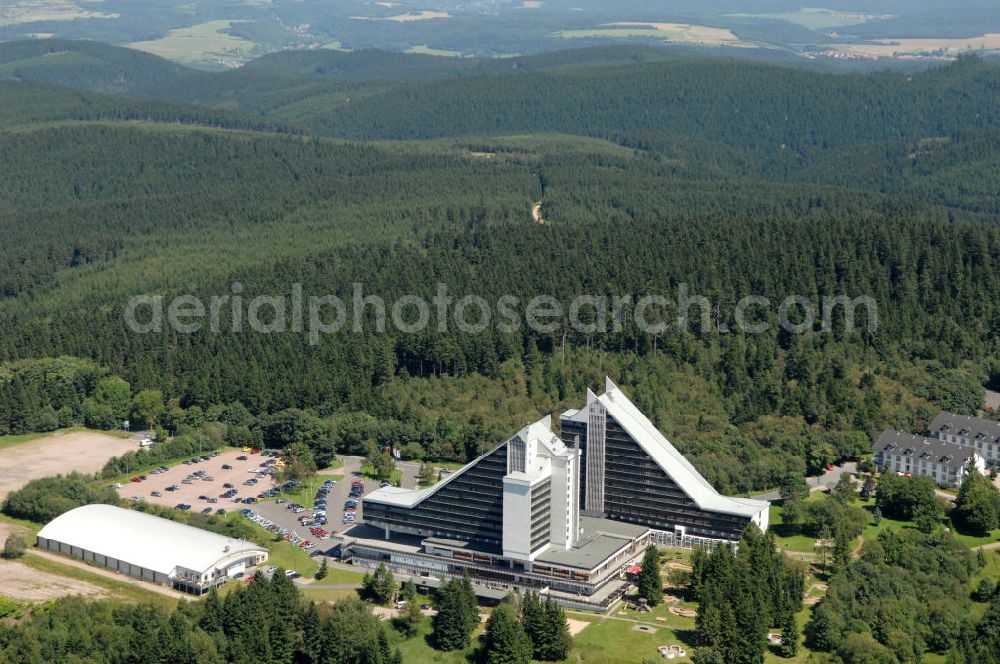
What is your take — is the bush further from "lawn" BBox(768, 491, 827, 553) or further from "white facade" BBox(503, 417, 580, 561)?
"white facade" BBox(503, 417, 580, 561)

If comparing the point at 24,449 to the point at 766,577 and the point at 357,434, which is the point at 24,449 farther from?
the point at 766,577

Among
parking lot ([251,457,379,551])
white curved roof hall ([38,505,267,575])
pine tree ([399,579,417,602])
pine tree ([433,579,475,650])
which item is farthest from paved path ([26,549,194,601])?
pine tree ([433,579,475,650])

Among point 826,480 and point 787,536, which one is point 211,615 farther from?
point 826,480

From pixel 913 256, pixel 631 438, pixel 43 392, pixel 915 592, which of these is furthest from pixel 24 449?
pixel 913 256

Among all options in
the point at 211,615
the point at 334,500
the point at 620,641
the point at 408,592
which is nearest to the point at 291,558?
the point at 408,592

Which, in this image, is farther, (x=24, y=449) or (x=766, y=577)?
(x=24, y=449)

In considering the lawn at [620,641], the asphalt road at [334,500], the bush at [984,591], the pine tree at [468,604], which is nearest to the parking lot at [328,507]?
the asphalt road at [334,500]

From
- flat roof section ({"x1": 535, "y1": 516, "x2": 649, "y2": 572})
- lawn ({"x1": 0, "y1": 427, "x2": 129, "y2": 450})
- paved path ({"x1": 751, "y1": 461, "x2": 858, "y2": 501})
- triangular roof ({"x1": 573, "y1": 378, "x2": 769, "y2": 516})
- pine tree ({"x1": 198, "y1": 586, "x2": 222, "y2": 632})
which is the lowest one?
lawn ({"x1": 0, "y1": 427, "x2": 129, "y2": 450})
